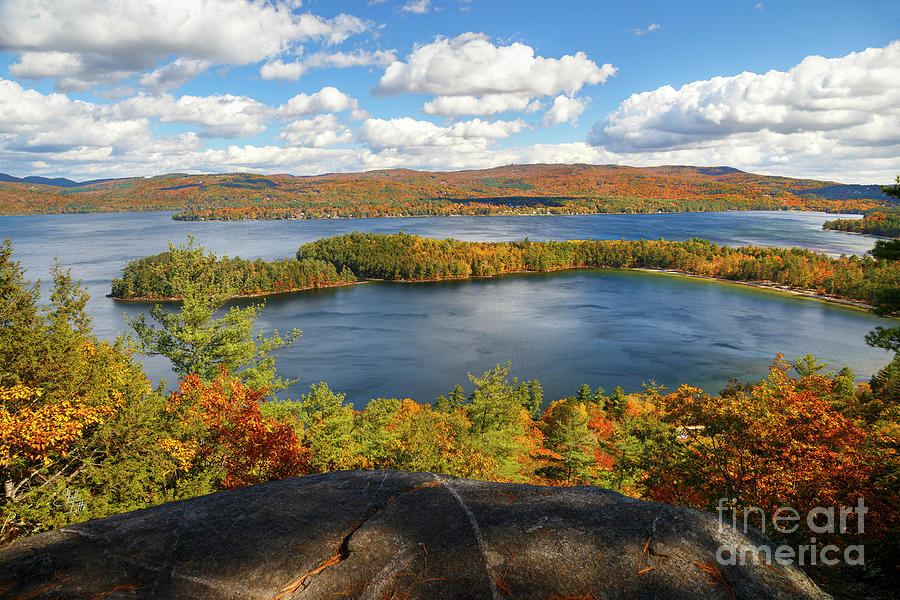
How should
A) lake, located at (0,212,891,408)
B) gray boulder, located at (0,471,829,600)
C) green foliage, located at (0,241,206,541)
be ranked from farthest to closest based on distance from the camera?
lake, located at (0,212,891,408) < green foliage, located at (0,241,206,541) < gray boulder, located at (0,471,829,600)

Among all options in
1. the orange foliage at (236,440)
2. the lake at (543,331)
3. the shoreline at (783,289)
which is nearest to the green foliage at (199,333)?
the orange foliage at (236,440)

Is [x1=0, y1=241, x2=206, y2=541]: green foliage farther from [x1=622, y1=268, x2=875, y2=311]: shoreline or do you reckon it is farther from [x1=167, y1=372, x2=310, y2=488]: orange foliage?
[x1=622, y1=268, x2=875, y2=311]: shoreline

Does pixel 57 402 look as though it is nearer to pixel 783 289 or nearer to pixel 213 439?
pixel 213 439

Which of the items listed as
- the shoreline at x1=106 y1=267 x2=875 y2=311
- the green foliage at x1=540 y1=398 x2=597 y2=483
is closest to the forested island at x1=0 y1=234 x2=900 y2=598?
the green foliage at x1=540 y1=398 x2=597 y2=483

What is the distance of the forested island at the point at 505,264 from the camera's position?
317 feet

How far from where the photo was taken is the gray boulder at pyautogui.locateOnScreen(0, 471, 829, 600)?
3441 millimetres

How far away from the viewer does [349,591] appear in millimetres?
3520

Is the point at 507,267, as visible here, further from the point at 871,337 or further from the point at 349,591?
the point at 349,591

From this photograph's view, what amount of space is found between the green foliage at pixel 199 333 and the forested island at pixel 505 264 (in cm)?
7947

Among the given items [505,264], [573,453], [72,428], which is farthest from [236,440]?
[505,264]

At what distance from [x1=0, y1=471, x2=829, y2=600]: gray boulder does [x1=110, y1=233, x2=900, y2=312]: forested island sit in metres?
95.8

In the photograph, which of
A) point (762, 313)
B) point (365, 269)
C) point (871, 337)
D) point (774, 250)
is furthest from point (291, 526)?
point (774, 250)

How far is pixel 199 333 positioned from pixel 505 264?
393ft

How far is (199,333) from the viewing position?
54.6 ft
